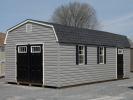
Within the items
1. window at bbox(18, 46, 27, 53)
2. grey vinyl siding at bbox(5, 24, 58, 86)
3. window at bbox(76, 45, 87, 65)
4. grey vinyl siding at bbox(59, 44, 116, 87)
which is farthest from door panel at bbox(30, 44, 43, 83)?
window at bbox(76, 45, 87, 65)

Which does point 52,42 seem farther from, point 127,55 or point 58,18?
point 58,18

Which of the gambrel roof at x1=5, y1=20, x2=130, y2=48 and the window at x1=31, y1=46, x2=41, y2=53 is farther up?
the gambrel roof at x1=5, y1=20, x2=130, y2=48

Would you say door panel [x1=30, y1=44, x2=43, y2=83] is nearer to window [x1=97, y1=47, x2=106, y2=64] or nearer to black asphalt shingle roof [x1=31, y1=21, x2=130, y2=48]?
black asphalt shingle roof [x1=31, y1=21, x2=130, y2=48]

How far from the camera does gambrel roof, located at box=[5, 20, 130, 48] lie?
57.6 ft

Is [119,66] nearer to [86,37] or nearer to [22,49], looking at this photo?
[86,37]

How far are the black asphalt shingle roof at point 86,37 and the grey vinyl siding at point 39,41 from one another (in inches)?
22.3

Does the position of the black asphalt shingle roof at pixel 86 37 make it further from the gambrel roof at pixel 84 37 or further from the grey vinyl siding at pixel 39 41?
the grey vinyl siding at pixel 39 41

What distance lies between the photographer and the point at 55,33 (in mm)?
17188

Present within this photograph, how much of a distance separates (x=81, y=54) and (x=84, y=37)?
3.56 feet

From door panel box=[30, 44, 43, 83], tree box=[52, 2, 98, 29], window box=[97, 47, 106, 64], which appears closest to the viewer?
door panel box=[30, 44, 43, 83]

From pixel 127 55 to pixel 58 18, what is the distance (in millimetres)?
33576

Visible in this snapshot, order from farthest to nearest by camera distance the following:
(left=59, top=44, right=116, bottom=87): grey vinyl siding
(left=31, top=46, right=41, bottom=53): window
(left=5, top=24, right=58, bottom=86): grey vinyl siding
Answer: (left=31, top=46, right=41, bottom=53): window
(left=59, top=44, right=116, bottom=87): grey vinyl siding
(left=5, top=24, right=58, bottom=86): grey vinyl siding

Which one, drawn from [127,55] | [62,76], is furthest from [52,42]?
[127,55]

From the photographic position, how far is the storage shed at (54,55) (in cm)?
1742
